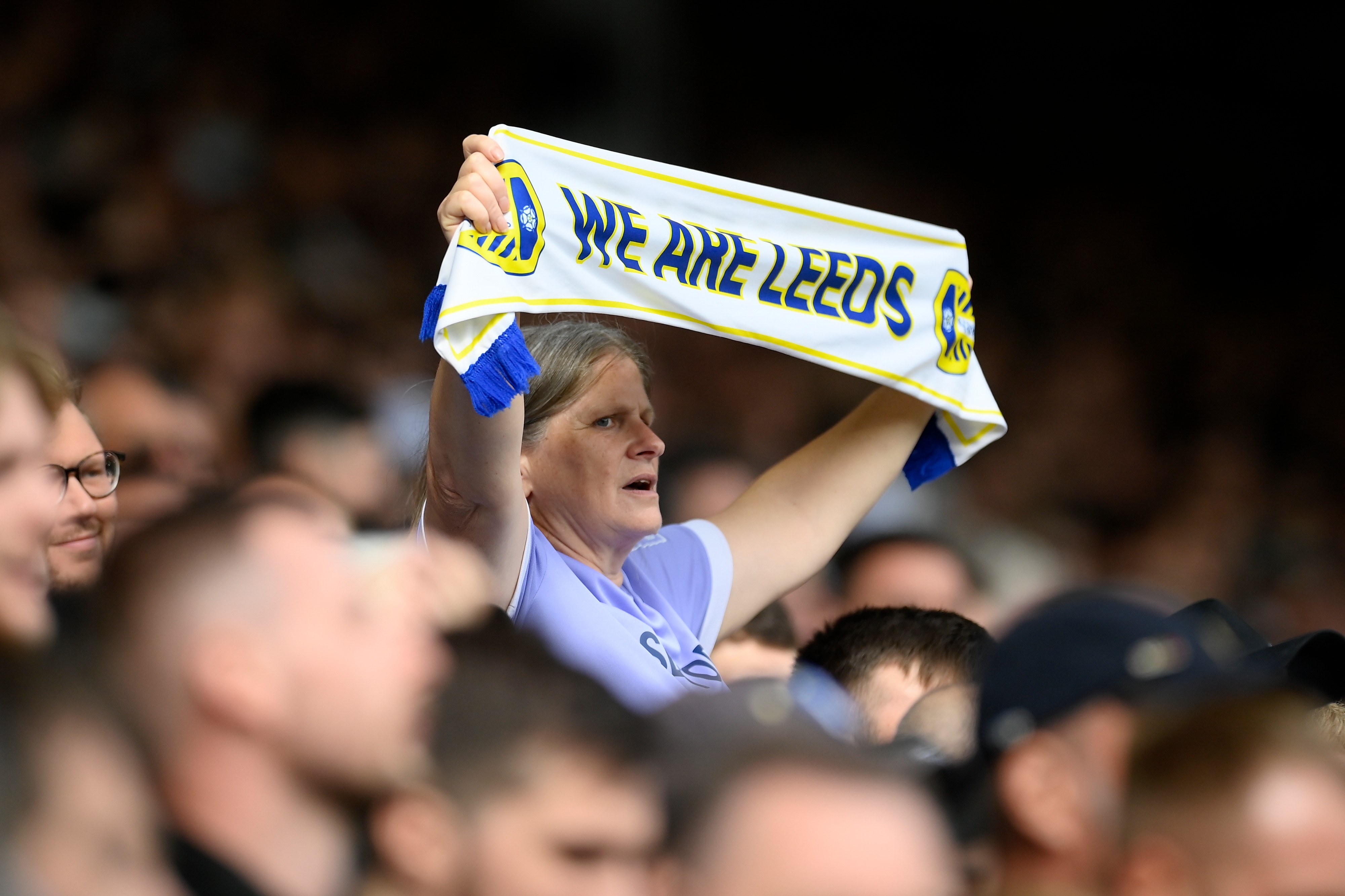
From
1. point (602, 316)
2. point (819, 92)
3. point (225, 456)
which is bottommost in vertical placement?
point (225, 456)

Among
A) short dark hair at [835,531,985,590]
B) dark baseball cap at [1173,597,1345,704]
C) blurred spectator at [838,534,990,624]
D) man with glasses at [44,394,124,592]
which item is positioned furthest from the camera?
short dark hair at [835,531,985,590]

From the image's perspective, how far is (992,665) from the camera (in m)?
1.62

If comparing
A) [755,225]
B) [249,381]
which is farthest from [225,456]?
[755,225]

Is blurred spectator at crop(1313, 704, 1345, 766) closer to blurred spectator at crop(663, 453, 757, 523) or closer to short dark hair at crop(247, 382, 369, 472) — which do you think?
blurred spectator at crop(663, 453, 757, 523)

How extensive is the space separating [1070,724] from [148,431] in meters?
2.85

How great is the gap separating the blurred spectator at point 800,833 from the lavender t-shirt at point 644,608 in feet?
2.12

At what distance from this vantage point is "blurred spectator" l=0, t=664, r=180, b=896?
1173 mm

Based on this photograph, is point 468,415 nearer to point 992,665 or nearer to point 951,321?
point 992,665

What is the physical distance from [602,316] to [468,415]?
1.15 m

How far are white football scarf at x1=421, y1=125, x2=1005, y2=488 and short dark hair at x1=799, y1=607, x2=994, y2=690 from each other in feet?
1.43

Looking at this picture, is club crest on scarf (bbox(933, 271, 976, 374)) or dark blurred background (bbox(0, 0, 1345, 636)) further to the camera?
dark blurred background (bbox(0, 0, 1345, 636))

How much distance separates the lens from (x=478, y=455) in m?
2.14

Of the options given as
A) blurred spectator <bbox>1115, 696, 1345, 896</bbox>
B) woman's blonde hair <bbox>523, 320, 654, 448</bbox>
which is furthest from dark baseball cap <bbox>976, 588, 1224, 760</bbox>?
woman's blonde hair <bbox>523, 320, 654, 448</bbox>

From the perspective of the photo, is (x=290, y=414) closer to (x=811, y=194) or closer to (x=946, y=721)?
(x=946, y=721)
